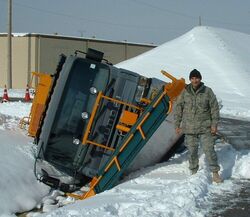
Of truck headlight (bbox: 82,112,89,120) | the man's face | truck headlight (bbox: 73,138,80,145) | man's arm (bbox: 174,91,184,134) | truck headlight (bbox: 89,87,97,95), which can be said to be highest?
the man's face

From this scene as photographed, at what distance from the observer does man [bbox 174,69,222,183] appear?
7309 mm

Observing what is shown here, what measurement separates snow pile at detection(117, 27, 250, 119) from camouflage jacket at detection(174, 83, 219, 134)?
643 inches

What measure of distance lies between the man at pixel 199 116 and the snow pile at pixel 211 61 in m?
16.3

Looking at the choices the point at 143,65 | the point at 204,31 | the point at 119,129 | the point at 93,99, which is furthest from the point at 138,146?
the point at 204,31

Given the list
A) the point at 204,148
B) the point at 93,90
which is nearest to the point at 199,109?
the point at 204,148

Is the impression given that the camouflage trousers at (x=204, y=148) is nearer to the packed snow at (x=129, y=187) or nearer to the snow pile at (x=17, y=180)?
Result: the packed snow at (x=129, y=187)

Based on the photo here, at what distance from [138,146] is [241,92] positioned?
67.9 ft

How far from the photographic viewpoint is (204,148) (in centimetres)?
738

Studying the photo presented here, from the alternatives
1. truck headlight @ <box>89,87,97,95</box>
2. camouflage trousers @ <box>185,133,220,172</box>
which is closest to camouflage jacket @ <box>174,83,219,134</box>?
camouflage trousers @ <box>185,133,220,172</box>

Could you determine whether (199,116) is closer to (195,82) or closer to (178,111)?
(178,111)

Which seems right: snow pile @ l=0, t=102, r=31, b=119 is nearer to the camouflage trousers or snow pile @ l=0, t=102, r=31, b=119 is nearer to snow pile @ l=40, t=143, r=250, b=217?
snow pile @ l=40, t=143, r=250, b=217

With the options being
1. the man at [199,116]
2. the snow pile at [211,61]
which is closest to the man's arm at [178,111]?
the man at [199,116]

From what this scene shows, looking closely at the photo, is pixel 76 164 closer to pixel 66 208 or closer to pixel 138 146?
pixel 138 146

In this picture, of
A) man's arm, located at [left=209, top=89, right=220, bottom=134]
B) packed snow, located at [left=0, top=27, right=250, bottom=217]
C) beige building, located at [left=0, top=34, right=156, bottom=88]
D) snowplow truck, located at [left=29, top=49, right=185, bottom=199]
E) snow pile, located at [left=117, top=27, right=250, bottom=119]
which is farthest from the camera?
beige building, located at [left=0, top=34, right=156, bottom=88]
